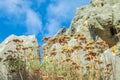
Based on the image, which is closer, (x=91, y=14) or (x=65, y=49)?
(x=65, y=49)

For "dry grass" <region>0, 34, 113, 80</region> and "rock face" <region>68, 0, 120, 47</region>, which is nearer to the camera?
"dry grass" <region>0, 34, 113, 80</region>

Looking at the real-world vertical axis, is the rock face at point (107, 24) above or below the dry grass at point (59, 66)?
above

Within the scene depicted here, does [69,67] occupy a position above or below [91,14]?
below

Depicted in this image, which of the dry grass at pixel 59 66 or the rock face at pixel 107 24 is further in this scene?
the rock face at pixel 107 24

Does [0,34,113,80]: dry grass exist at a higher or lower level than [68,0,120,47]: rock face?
lower

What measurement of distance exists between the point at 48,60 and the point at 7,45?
96.2 inches

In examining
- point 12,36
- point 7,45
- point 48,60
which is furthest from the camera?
point 12,36

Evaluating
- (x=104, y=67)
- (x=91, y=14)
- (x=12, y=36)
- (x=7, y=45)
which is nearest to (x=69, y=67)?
(x=104, y=67)

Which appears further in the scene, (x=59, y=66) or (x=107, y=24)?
(x=107, y=24)

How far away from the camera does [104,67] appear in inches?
340

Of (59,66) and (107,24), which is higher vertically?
(107,24)

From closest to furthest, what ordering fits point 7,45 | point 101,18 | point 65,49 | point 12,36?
point 65,49, point 7,45, point 12,36, point 101,18

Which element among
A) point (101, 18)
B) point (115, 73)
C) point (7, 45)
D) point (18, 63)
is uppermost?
point (101, 18)

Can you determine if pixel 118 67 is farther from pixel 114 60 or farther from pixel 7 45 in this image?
pixel 7 45
